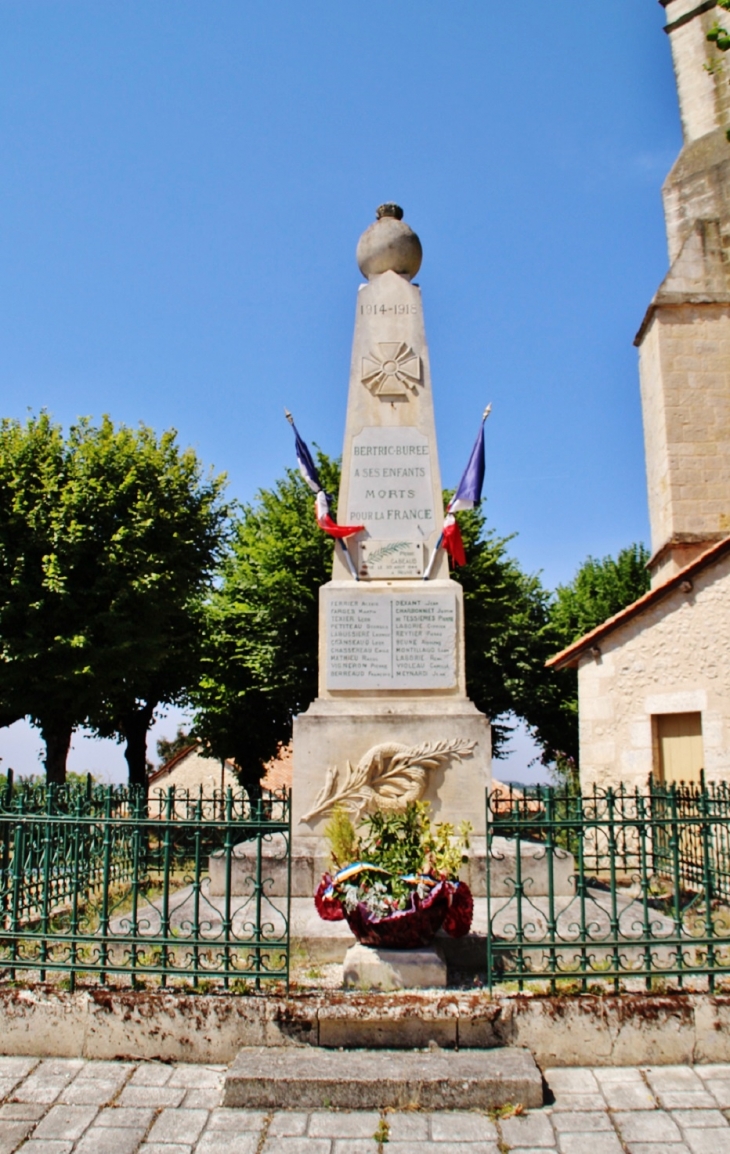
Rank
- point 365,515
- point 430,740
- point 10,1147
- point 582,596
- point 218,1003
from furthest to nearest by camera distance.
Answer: point 582,596 < point 365,515 < point 430,740 < point 218,1003 < point 10,1147

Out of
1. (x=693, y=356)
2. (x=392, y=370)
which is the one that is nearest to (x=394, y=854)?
(x=392, y=370)

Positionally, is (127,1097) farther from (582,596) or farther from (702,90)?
(582,596)

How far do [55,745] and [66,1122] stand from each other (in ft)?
Answer: 49.5

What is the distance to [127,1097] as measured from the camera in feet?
13.4

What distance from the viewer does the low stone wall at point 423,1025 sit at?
14.2 feet

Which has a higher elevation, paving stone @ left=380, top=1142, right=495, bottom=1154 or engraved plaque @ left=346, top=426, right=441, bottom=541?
engraved plaque @ left=346, top=426, right=441, bottom=541

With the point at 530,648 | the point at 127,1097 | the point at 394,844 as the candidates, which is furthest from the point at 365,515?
the point at 530,648

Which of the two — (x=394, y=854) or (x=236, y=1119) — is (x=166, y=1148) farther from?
(x=394, y=854)

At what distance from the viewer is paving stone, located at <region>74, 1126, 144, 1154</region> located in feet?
11.8

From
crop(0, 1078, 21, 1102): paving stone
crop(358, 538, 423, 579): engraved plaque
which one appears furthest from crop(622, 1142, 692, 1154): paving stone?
crop(358, 538, 423, 579): engraved plaque

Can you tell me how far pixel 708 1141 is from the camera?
361 centimetres

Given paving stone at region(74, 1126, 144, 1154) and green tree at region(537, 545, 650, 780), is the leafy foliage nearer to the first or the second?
paving stone at region(74, 1126, 144, 1154)

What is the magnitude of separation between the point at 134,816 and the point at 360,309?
553cm

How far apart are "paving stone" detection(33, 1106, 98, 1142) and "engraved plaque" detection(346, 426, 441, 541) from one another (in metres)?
5.25
